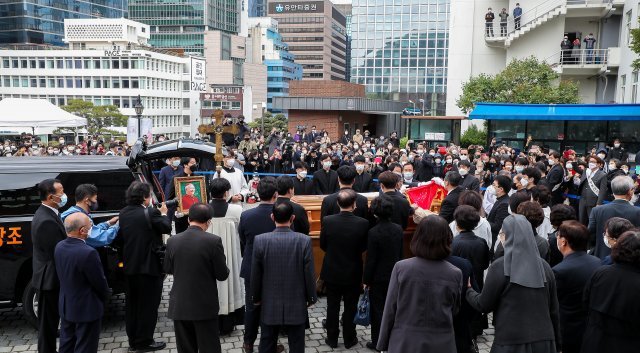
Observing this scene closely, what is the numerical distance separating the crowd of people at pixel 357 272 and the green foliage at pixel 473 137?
23.2 meters

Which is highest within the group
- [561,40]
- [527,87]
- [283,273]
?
[561,40]

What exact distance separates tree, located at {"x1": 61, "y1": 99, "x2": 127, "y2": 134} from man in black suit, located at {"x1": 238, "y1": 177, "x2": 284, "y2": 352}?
69.4 meters

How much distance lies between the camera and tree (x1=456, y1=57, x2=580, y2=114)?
25.5m

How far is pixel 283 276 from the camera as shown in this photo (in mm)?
5207

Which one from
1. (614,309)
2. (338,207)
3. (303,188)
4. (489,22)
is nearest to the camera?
(614,309)

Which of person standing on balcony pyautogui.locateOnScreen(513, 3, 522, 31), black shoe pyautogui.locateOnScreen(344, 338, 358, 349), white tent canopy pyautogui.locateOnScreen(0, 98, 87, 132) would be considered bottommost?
black shoe pyautogui.locateOnScreen(344, 338, 358, 349)

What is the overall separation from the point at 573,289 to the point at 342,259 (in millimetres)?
2459

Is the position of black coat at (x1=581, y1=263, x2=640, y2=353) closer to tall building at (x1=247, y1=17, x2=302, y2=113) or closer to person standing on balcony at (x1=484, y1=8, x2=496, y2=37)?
person standing on balcony at (x1=484, y1=8, x2=496, y2=37)

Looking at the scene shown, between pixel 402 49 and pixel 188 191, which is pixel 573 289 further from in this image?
pixel 402 49

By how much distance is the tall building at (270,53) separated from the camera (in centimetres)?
13950

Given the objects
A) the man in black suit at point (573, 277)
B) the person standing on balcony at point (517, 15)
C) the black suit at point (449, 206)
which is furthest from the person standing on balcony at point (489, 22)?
the man in black suit at point (573, 277)

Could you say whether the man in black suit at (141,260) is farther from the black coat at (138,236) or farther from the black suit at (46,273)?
the black suit at (46,273)

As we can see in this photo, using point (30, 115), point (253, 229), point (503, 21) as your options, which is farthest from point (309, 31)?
point (253, 229)

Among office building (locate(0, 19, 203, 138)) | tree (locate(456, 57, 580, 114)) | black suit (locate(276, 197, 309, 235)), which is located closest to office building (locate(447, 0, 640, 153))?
tree (locate(456, 57, 580, 114))
